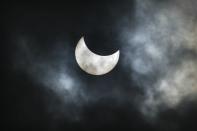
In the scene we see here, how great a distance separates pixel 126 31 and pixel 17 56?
4510 mm

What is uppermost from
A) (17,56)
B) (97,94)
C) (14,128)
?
(17,56)

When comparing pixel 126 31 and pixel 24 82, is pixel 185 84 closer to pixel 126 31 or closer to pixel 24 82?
pixel 126 31

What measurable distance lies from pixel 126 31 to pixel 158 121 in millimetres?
4104

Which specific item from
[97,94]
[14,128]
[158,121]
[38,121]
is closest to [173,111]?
[158,121]

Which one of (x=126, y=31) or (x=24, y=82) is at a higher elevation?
(x=126, y=31)

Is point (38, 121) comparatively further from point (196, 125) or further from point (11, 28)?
point (196, 125)

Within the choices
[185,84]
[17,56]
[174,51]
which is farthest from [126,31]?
[17,56]

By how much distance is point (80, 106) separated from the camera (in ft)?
45.1

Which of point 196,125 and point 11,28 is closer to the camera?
point 11,28

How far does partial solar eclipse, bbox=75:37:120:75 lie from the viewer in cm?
1347

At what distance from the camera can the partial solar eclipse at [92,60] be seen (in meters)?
13.5

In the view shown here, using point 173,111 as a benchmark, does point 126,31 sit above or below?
above

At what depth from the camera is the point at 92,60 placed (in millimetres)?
13914

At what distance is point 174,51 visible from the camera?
530 inches
